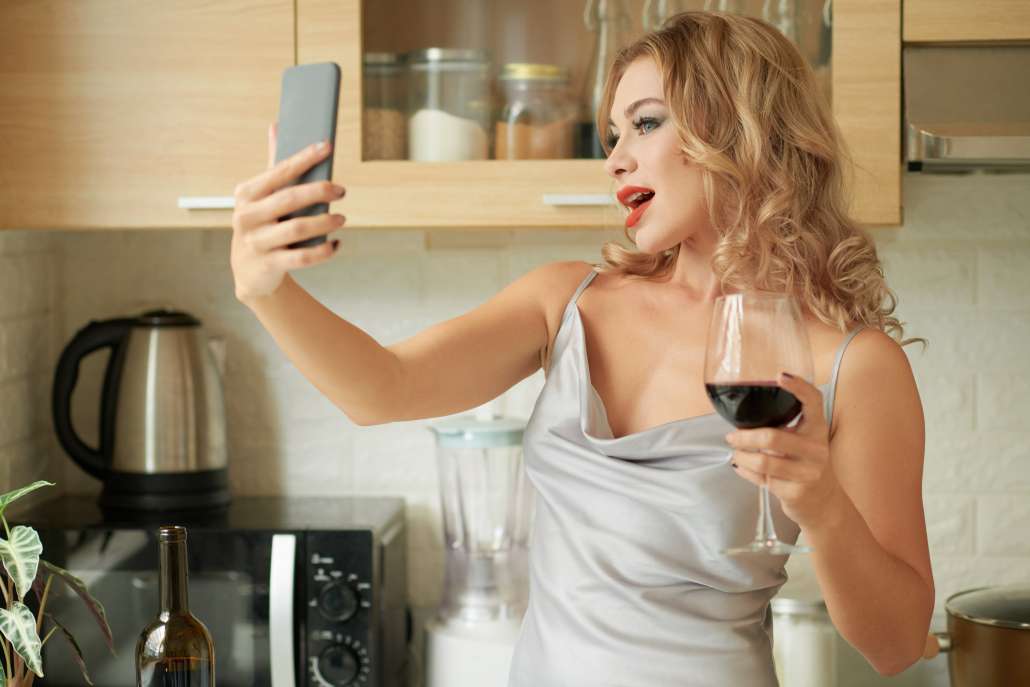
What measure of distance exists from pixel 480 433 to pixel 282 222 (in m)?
1.12

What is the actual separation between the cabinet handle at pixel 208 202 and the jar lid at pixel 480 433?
470 millimetres

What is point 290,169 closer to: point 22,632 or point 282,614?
point 22,632

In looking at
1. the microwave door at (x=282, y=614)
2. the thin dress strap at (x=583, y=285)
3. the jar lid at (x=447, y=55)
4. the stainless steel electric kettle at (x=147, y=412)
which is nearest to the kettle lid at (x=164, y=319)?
the stainless steel electric kettle at (x=147, y=412)

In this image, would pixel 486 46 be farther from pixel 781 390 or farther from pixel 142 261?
pixel 781 390

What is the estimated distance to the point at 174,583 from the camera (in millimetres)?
1092

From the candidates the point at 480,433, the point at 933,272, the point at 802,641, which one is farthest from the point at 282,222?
the point at 933,272

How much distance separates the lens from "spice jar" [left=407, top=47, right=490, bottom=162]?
183 centimetres

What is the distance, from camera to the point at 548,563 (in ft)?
4.43

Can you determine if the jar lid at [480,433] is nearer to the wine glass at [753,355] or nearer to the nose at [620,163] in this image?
the nose at [620,163]

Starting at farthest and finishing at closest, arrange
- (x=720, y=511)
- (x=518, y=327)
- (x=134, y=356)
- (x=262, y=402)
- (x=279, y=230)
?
(x=262, y=402)
(x=134, y=356)
(x=518, y=327)
(x=720, y=511)
(x=279, y=230)

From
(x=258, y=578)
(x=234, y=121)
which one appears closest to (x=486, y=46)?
(x=234, y=121)

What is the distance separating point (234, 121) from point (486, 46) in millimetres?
374

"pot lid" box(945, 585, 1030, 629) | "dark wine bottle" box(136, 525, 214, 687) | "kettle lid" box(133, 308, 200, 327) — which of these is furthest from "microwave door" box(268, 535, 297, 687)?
"pot lid" box(945, 585, 1030, 629)

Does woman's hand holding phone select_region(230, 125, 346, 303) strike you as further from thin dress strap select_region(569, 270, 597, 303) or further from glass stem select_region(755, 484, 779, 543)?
thin dress strap select_region(569, 270, 597, 303)
